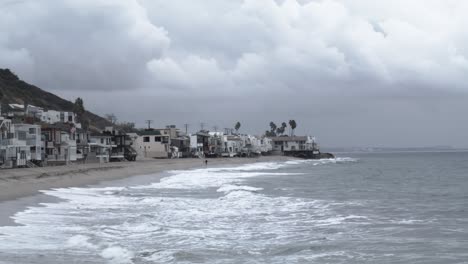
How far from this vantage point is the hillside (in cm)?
12706

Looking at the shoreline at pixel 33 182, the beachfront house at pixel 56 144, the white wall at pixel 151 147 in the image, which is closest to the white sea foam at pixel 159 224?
the shoreline at pixel 33 182

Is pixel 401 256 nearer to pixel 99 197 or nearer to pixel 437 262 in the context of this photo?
pixel 437 262

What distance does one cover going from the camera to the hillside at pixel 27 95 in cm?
12706

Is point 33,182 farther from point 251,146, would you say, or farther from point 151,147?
point 251,146

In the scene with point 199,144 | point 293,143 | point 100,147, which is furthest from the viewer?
point 293,143

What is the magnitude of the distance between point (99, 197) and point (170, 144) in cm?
9172

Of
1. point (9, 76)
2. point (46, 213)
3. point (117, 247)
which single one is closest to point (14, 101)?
point (9, 76)

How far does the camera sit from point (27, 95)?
138 metres

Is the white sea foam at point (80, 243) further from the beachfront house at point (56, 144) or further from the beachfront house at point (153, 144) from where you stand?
the beachfront house at point (153, 144)

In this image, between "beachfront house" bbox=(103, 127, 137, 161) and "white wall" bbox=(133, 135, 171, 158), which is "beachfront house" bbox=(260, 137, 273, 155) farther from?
"beachfront house" bbox=(103, 127, 137, 161)

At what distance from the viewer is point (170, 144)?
408 ft

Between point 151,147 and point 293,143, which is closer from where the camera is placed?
point 151,147

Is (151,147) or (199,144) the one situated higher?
(199,144)

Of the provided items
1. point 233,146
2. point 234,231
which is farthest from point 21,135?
point 233,146
